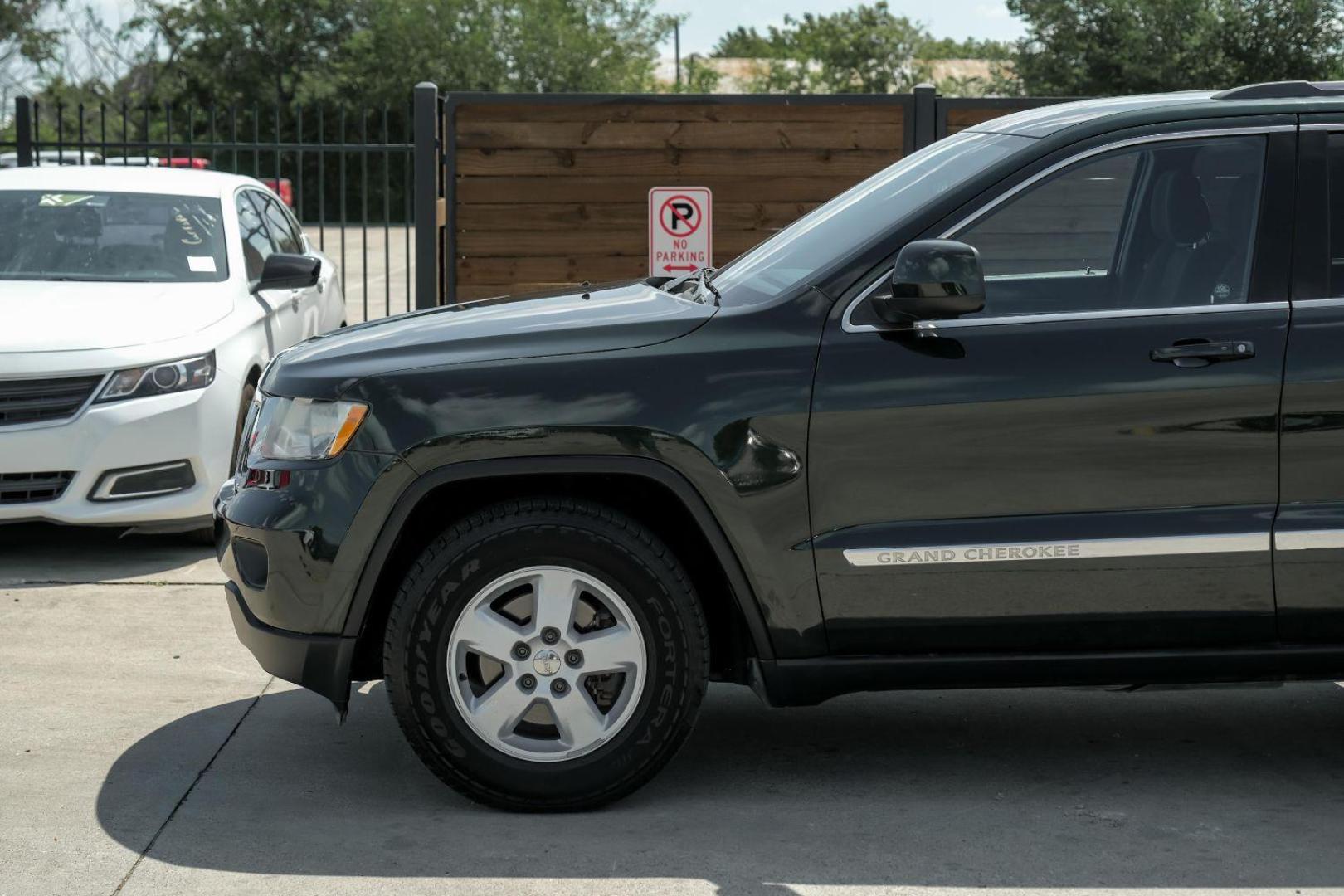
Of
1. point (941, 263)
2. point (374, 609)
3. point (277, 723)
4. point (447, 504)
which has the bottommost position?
point (277, 723)

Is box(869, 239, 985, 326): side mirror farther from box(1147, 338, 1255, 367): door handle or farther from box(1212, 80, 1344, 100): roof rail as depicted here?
box(1212, 80, 1344, 100): roof rail

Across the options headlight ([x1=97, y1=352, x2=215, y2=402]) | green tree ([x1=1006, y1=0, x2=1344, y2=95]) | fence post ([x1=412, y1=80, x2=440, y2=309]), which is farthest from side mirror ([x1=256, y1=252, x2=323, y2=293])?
green tree ([x1=1006, y1=0, x2=1344, y2=95])

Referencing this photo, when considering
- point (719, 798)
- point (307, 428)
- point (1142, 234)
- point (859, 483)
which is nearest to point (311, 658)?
point (307, 428)

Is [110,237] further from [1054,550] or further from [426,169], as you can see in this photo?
[1054,550]

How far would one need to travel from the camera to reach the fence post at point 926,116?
31.8 ft

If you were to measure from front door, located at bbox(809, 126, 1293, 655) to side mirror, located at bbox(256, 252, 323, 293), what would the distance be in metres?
4.30

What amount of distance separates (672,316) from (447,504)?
0.74 m

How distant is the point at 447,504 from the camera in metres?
4.29

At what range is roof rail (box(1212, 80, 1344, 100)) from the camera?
436 cm

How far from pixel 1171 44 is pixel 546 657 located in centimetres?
3376

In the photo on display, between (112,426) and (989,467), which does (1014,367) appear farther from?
(112,426)

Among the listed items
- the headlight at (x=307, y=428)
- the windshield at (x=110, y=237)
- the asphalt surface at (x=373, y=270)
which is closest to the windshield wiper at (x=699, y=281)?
the headlight at (x=307, y=428)

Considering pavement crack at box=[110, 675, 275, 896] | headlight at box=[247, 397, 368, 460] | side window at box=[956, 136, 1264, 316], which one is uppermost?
side window at box=[956, 136, 1264, 316]

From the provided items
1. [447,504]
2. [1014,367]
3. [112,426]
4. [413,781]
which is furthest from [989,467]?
[112,426]
